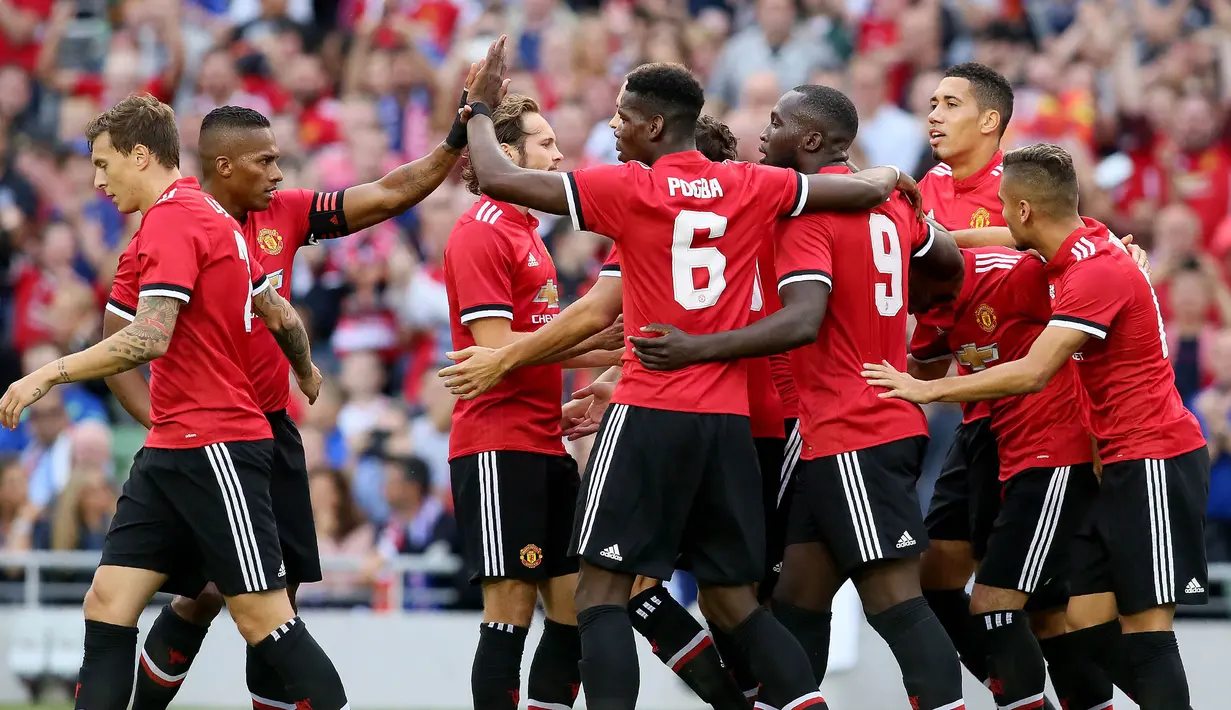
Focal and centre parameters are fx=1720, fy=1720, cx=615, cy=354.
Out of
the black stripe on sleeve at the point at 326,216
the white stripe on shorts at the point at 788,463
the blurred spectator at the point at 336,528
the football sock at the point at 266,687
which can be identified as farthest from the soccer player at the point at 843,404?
the blurred spectator at the point at 336,528

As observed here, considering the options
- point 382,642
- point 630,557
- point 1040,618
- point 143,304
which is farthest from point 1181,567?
point 382,642

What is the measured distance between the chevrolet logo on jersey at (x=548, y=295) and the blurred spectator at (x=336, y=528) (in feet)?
16.8

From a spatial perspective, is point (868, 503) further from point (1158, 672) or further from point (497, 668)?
point (497, 668)

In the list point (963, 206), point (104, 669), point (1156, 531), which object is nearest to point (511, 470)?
point (104, 669)

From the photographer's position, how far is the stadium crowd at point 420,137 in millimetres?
12289

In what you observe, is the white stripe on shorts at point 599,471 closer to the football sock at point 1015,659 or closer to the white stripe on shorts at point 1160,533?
the football sock at point 1015,659

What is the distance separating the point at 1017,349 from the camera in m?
7.51

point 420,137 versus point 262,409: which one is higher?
point 420,137

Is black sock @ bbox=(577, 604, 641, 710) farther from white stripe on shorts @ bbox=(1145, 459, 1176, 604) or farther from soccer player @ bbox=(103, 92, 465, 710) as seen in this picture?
white stripe on shorts @ bbox=(1145, 459, 1176, 604)

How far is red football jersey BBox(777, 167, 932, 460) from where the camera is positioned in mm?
6691

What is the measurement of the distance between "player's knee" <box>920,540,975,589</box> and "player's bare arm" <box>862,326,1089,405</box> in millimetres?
1091

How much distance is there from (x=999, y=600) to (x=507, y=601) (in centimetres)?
210

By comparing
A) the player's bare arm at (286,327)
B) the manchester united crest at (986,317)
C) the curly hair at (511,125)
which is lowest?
the manchester united crest at (986,317)

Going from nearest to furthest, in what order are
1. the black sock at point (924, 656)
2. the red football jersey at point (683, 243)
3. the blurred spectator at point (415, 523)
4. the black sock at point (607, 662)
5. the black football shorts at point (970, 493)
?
the black sock at point (607, 662) < the red football jersey at point (683, 243) < the black sock at point (924, 656) < the black football shorts at point (970, 493) < the blurred spectator at point (415, 523)
